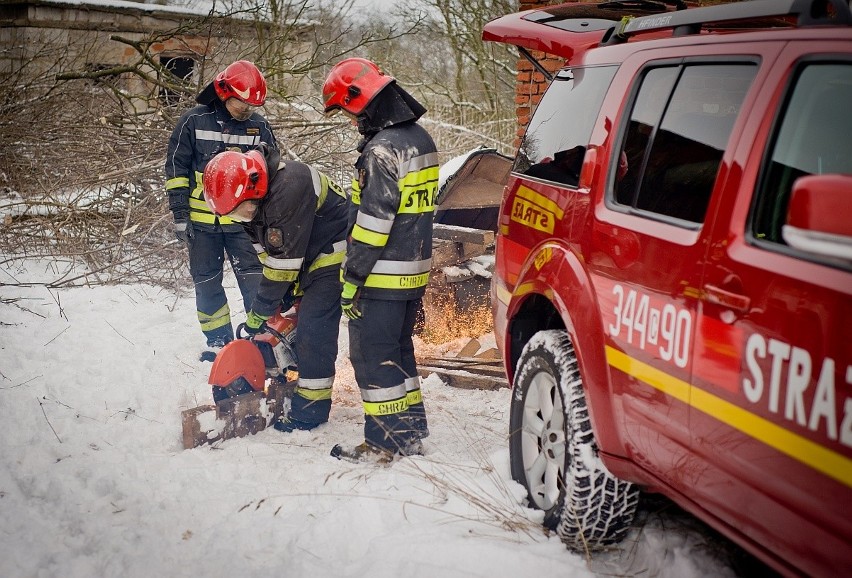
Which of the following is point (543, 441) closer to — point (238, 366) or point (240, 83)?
point (238, 366)

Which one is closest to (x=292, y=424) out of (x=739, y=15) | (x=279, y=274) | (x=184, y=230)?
(x=279, y=274)

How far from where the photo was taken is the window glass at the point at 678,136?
2447 mm

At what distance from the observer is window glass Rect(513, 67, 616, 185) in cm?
305

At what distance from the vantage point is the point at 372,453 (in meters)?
4.23

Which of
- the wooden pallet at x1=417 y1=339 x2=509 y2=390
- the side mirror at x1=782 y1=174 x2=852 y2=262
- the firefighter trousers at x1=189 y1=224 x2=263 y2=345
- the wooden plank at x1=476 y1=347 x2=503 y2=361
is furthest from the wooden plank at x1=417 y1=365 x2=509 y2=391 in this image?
the side mirror at x1=782 y1=174 x2=852 y2=262

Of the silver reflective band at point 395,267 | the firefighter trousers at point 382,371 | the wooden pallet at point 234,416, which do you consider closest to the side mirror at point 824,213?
the silver reflective band at point 395,267

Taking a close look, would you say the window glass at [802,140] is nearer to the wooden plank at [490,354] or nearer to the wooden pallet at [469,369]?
the wooden pallet at [469,369]

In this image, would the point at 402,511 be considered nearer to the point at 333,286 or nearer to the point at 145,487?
the point at 145,487

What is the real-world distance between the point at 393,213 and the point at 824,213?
2705 millimetres

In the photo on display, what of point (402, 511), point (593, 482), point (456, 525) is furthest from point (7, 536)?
point (593, 482)

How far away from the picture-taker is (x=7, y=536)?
3.21m

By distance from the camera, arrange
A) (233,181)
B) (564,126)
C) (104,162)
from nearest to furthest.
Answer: (564,126) → (233,181) → (104,162)

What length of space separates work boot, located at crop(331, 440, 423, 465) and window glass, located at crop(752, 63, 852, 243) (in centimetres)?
264

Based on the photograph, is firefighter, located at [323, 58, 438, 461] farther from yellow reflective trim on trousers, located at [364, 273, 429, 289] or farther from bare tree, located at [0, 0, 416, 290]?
bare tree, located at [0, 0, 416, 290]
